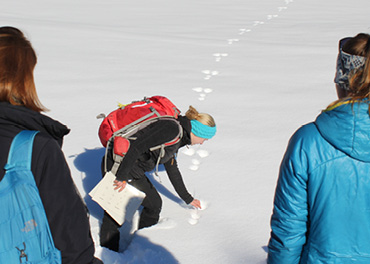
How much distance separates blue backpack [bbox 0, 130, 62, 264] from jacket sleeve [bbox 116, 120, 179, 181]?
99 cm

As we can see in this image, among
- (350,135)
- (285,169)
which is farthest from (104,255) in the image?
(350,135)

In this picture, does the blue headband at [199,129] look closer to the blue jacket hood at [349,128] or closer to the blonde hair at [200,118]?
the blonde hair at [200,118]

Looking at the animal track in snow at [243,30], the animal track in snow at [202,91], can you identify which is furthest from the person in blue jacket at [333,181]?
the animal track in snow at [243,30]

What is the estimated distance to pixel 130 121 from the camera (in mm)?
2246

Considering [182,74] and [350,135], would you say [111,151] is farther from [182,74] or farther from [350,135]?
[182,74]

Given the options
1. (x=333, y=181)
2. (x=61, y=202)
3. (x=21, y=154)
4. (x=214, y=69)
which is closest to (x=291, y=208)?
(x=333, y=181)

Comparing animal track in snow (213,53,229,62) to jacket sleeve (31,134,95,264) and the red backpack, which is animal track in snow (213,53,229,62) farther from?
jacket sleeve (31,134,95,264)

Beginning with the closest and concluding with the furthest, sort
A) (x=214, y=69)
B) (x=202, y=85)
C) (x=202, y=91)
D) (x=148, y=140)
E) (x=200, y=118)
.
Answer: (x=148, y=140)
(x=200, y=118)
(x=202, y=91)
(x=202, y=85)
(x=214, y=69)

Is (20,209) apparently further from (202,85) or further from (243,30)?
(243,30)

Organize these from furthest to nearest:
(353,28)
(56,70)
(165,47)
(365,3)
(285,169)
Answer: (365,3)
(353,28)
(165,47)
(56,70)
(285,169)

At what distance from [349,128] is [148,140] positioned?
3.85 ft

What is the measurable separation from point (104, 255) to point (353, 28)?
752 cm

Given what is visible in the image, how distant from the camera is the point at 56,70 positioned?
528 centimetres

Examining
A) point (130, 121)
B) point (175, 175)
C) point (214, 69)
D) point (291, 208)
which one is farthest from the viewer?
point (214, 69)
